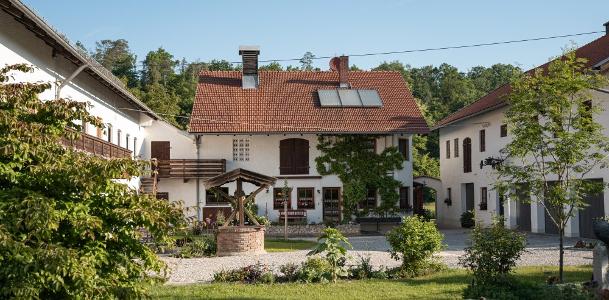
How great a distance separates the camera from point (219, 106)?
112 feet

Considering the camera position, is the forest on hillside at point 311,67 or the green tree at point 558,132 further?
the forest on hillside at point 311,67

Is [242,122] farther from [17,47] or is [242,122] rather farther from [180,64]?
[180,64]

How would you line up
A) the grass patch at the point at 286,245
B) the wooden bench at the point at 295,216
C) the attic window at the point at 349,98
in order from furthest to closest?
the attic window at the point at 349,98, the wooden bench at the point at 295,216, the grass patch at the point at 286,245

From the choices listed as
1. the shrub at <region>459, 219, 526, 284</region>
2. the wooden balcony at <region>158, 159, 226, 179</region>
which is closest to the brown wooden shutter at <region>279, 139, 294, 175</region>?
the wooden balcony at <region>158, 159, 226, 179</region>

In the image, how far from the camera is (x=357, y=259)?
59.4ft

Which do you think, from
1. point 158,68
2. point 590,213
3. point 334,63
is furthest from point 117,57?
point 590,213

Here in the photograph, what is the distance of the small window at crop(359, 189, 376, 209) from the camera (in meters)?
33.3

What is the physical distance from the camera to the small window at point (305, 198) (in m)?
33.1

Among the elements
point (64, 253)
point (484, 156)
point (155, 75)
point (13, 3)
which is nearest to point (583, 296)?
point (64, 253)

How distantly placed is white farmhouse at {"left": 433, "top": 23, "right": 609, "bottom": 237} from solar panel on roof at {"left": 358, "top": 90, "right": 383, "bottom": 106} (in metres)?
4.15

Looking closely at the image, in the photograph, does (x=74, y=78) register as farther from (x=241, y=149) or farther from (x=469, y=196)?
(x=469, y=196)

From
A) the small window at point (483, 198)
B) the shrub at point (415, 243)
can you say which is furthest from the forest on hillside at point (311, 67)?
the shrub at point (415, 243)

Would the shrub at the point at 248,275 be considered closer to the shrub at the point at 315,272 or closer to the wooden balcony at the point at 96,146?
the shrub at the point at 315,272

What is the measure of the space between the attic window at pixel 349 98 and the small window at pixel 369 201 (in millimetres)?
4361
